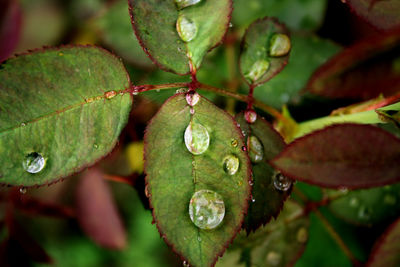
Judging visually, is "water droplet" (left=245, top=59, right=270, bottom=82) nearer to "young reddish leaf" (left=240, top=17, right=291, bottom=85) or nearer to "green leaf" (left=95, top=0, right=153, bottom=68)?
"young reddish leaf" (left=240, top=17, right=291, bottom=85)

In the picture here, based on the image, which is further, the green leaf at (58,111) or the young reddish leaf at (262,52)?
the young reddish leaf at (262,52)

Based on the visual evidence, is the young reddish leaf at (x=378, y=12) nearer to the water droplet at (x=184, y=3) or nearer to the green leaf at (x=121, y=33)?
the water droplet at (x=184, y=3)

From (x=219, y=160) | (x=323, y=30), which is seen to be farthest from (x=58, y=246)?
(x=323, y=30)

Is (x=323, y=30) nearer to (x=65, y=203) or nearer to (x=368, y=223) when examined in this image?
(x=368, y=223)

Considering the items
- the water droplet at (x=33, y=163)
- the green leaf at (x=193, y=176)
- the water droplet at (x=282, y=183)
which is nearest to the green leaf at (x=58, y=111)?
the water droplet at (x=33, y=163)

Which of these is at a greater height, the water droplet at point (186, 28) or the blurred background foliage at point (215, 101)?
the water droplet at point (186, 28)

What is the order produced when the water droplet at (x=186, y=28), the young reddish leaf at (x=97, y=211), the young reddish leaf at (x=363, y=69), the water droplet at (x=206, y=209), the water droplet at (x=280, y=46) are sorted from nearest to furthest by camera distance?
the young reddish leaf at (x=363, y=69) < the water droplet at (x=206, y=209) < the water droplet at (x=186, y=28) < the water droplet at (x=280, y=46) < the young reddish leaf at (x=97, y=211)
